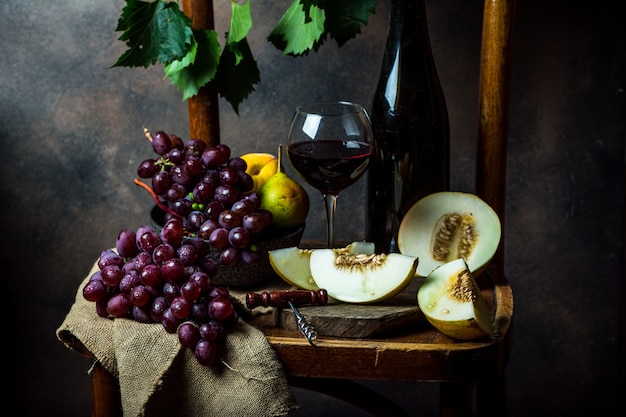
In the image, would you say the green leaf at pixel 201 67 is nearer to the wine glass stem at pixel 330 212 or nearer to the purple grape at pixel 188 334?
the wine glass stem at pixel 330 212

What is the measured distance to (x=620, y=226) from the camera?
60.3 inches

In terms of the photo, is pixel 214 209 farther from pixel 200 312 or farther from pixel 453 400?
pixel 453 400

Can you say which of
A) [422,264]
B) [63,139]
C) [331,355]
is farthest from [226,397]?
[63,139]

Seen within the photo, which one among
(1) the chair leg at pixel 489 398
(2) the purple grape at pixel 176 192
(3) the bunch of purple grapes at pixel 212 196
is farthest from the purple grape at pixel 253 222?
(1) the chair leg at pixel 489 398

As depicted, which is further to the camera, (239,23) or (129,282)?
(239,23)

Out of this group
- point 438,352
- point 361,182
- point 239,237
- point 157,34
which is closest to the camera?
point 438,352

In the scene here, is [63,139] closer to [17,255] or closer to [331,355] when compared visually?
[17,255]

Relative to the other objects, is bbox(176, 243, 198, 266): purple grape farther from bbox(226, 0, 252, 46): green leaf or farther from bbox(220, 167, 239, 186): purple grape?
bbox(226, 0, 252, 46): green leaf

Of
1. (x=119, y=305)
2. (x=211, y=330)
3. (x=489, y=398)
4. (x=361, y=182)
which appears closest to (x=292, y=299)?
(x=211, y=330)

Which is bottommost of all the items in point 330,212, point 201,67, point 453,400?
point 453,400

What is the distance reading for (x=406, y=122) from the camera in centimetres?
117

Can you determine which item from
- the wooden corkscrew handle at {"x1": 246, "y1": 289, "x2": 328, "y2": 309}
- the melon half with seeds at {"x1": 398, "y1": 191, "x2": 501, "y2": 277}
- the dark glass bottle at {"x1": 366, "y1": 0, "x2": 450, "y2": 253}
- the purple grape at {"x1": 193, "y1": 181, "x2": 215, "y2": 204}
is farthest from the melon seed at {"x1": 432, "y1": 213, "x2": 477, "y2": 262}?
the purple grape at {"x1": 193, "y1": 181, "x2": 215, "y2": 204}

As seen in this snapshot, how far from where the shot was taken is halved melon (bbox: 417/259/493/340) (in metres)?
0.89

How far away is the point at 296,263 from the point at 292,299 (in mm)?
82
